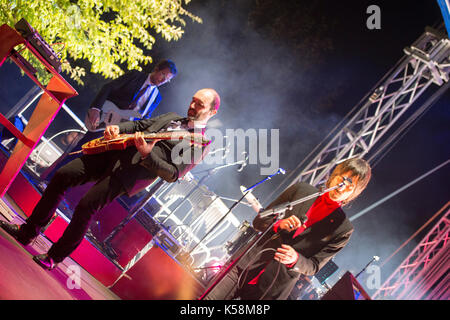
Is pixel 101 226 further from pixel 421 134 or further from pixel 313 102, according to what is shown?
pixel 421 134

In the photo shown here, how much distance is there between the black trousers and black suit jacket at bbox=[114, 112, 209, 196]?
0.08 metres

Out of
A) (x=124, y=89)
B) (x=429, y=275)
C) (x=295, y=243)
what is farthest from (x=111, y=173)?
(x=429, y=275)

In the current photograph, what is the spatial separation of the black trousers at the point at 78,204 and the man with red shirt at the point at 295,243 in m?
1.10

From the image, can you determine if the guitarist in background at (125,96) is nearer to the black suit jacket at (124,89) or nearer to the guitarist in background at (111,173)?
the black suit jacket at (124,89)

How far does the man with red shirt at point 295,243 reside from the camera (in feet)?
8.11

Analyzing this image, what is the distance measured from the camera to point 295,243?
266cm

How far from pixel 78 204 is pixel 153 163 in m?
0.66

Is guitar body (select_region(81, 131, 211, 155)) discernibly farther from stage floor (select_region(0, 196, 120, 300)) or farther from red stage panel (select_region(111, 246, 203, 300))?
red stage panel (select_region(111, 246, 203, 300))

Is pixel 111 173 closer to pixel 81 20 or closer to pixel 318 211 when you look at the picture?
pixel 318 211

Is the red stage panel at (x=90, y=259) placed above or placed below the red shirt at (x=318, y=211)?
below

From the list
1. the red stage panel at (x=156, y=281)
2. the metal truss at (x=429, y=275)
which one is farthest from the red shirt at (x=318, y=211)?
the metal truss at (x=429, y=275)

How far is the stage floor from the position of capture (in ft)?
5.70
